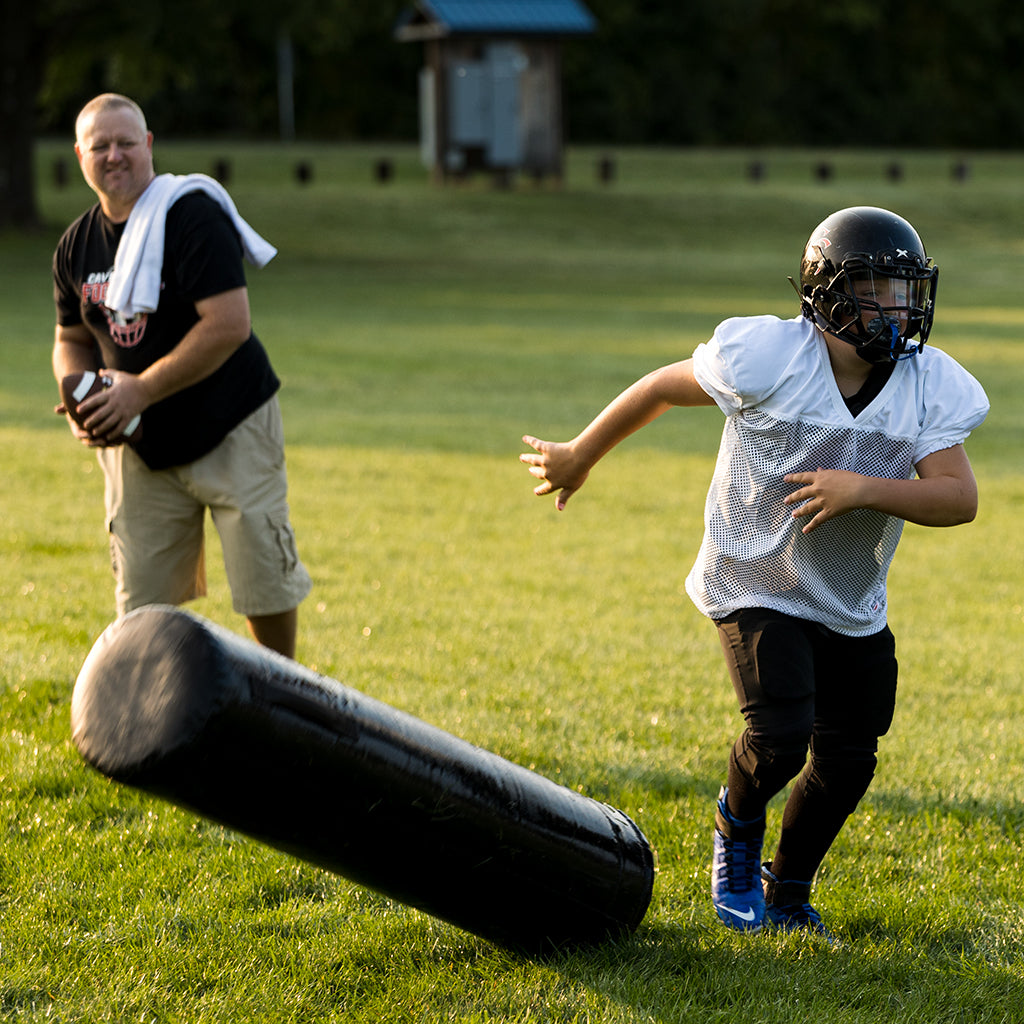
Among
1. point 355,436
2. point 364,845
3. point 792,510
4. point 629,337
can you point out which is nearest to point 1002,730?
point 792,510

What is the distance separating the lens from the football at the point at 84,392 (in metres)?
4.56

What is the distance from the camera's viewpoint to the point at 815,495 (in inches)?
126

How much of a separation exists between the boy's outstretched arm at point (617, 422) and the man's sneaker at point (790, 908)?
1.14 meters

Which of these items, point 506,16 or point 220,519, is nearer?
point 220,519

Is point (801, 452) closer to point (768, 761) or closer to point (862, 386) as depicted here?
point (862, 386)

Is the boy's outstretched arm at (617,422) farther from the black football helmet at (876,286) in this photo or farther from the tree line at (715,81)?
the tree line at (715,81)

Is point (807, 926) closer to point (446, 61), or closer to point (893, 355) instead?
point (893, 355)

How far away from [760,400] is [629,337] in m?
16.0

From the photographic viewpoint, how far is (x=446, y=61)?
37.6 meters

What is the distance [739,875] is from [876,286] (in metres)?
1.48


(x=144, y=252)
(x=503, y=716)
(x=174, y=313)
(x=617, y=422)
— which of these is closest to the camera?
(x=617, y=422)

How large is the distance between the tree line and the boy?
48.6 meters

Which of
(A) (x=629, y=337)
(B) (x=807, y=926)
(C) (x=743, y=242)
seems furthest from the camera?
(C) (x=743, y=242)

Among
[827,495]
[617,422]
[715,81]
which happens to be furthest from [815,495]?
[715,81]
